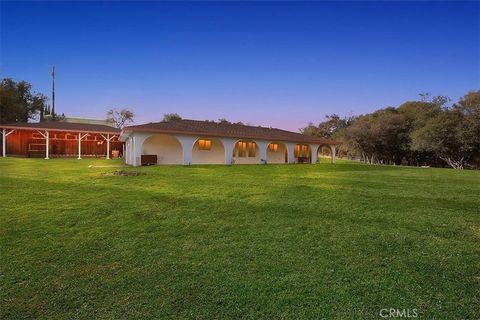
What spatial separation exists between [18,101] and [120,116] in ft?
58.5

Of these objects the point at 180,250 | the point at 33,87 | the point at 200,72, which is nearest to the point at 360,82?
the point at 200,72

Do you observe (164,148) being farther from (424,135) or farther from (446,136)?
(446,136)

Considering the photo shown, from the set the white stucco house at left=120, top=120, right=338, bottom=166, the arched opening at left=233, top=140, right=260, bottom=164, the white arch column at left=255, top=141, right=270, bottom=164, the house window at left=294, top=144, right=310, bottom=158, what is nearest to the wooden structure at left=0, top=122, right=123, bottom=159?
the white stucco house at left=120, top=120, right=338, bottom=166

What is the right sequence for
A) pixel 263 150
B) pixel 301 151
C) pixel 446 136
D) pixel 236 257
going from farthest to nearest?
pixel 446 136 < pixel 301 151 < pixel 263 150 < pixel 236 257

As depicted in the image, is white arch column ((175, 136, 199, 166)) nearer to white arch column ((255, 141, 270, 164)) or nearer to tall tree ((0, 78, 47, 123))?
white arch column ((255, 141, 270, 164))

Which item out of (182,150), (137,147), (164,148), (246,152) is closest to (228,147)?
(246,152)

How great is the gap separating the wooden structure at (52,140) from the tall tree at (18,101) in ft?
28.4

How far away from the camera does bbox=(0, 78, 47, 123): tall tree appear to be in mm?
38562

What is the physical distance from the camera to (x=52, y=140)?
99.8 feet

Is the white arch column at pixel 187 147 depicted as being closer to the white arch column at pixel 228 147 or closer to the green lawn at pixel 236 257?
the white arch column at pixel 228 147

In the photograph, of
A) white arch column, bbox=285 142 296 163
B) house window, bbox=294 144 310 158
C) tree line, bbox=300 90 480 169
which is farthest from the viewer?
tree line, bbox=300 90 480 169

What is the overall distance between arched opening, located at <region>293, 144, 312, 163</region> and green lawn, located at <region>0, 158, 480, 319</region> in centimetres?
2162

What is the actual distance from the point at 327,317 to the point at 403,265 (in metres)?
1.80

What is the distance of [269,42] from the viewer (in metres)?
20.4
